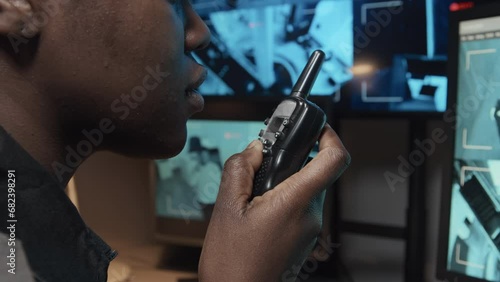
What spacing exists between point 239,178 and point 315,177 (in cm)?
7

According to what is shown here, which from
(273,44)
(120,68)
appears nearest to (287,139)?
(120,68)

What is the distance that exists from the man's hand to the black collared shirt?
0.38ft

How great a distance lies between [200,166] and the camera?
0.86 m

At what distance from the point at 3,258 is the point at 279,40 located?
60 cm

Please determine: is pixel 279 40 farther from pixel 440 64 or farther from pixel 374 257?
pixel 374 257

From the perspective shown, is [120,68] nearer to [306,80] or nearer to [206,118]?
[306,80]

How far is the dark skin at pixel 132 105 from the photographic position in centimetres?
39

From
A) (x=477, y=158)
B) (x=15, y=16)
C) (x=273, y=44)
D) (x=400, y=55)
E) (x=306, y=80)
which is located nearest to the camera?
(x=15, y=16)

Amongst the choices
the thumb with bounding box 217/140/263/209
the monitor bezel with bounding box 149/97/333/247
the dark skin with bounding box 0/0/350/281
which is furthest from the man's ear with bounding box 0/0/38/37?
the monitor bezel with bounding box 149/97/333/247

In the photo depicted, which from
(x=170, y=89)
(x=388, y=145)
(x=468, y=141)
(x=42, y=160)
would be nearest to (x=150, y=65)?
(x=170, y=89)

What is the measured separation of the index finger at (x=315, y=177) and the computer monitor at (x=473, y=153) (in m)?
0.25

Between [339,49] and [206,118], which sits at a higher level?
[339,49]

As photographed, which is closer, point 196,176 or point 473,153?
point 473,153

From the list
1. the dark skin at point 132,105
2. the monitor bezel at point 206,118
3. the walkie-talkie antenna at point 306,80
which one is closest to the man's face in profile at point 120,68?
the dark skin at point 132,105
